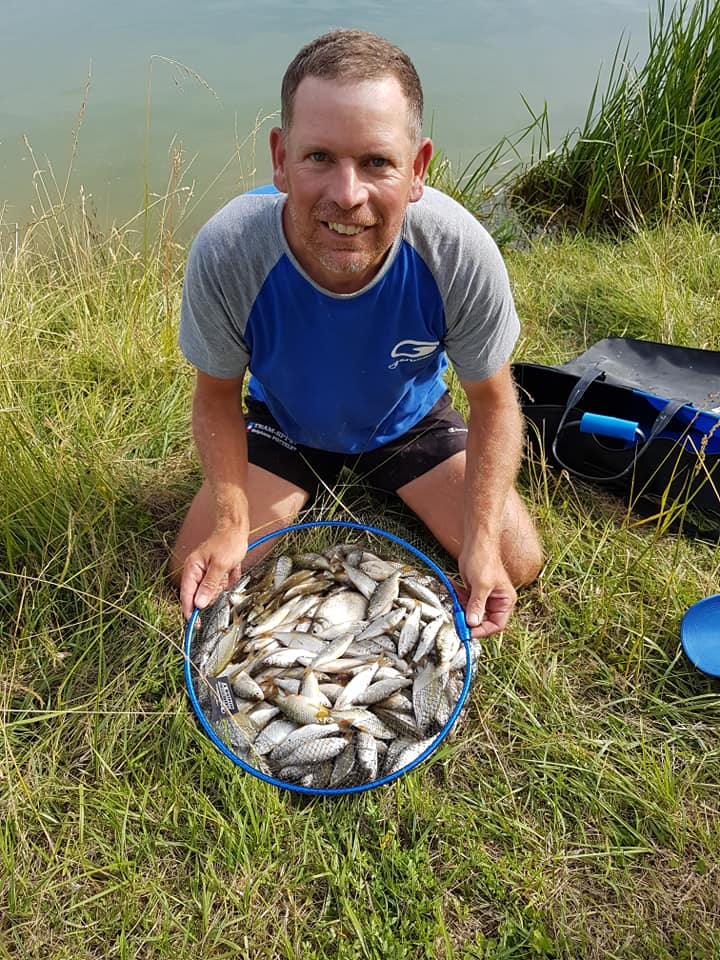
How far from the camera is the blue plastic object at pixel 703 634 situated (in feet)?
7.16

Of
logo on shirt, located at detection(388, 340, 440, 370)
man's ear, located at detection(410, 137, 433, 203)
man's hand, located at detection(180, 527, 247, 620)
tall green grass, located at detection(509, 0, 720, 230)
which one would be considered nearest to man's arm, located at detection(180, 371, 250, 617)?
man's hand, located at detection(180, 527, 247, 620)

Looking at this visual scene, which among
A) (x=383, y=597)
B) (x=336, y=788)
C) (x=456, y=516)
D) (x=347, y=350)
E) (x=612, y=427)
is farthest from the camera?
(x=612, y=427)

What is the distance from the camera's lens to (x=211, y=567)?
2.11 metres

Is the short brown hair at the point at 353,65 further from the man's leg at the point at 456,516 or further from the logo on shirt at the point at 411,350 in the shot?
the man's leg at the point at 456,516

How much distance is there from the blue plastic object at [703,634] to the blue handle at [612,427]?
0.59m

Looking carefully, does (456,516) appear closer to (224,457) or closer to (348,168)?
(224,457)

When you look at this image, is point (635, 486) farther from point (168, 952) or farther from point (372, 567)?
point (168, 952)

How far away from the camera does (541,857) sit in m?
1.84

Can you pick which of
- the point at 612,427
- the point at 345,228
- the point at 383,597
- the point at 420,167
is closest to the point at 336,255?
the point at 345,228

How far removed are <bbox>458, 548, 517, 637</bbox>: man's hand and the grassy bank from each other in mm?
171

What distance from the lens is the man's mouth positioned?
1.81 metres

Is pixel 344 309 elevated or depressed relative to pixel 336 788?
elevated

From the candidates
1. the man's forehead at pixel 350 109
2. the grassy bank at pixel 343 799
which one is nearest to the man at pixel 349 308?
the man's forehead at pixel 350 109

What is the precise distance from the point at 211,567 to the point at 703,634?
54.2 inches
